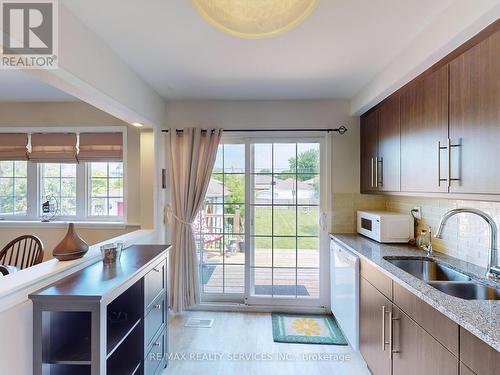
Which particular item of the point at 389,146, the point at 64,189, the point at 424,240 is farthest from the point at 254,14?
the point at 64,189

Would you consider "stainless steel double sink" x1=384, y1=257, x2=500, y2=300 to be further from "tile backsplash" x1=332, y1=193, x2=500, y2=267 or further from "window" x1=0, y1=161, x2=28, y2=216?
"window" x1=0, y1=161, x2=28, y2=216

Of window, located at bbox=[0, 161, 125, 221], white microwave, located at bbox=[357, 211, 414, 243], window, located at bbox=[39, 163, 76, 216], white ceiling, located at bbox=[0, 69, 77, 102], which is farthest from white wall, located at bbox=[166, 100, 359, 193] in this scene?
window, located at bbox=[39, 163, 76, 216]

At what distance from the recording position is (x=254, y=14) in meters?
0.84

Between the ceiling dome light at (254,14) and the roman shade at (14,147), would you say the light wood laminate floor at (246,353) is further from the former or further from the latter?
the roman shade at (14,147)

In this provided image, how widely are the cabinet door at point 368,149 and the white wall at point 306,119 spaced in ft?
0.29

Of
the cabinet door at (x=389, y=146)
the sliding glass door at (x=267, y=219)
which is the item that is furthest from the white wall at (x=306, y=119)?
the cabinet door at (x=389, y=146)

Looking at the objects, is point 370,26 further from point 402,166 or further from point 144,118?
point 144,118

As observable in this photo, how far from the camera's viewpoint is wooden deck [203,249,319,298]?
3086mm

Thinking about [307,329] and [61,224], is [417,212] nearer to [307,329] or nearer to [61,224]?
[307,329]

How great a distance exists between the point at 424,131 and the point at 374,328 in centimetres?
146

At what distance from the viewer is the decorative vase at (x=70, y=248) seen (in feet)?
5.25

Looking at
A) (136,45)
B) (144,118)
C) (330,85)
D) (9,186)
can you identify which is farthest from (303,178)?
(9,186)

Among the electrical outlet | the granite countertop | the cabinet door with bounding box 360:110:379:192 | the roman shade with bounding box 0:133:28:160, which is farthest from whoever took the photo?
the roman shade with bounding box 0:133:28:160

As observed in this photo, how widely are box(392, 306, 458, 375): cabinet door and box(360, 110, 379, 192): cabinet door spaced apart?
1394 millimetres
